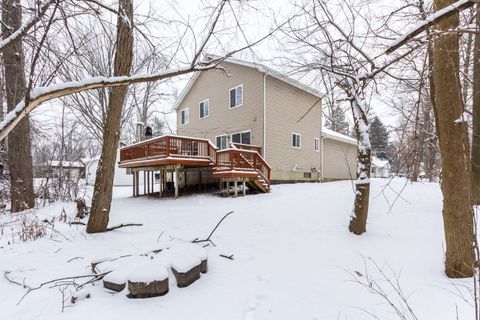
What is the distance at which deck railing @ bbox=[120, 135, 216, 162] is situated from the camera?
9828 millimetres

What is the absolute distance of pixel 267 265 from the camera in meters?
3.98

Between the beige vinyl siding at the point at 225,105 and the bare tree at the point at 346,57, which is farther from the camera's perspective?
the beige vinyl siding at the point at 225,105

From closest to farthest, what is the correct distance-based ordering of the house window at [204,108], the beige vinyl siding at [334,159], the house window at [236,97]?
1. the house window at [236,97]
2. the house window at [204,108]
3. the beige vinyl siding at [334,159]

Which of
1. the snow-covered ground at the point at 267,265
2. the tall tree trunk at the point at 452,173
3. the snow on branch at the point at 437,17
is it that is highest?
the snow on branch at the point at 437,17

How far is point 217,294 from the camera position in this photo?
3090 mm

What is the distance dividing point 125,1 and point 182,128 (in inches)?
572

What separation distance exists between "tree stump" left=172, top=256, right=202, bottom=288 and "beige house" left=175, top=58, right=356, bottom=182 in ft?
28.2

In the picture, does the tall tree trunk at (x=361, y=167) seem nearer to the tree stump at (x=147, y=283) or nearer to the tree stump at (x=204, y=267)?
the tree stump at (x=204, y=267)

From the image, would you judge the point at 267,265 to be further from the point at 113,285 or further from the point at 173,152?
the point at 173,152

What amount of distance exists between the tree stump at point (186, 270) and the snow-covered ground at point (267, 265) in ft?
0.37

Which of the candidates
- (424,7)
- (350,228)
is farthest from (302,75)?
(350,228)

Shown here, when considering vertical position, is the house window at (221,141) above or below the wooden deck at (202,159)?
above

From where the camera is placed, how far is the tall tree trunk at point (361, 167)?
5.25 metres

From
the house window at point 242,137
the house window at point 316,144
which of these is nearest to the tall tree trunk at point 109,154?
the house window at point 242,137
